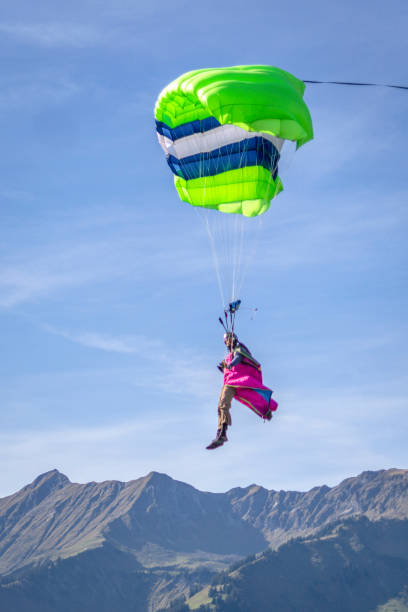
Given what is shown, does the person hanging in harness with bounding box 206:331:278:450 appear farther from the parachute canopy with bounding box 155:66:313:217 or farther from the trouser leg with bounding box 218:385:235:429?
the parachute canopy with bounding box 155:66:313:217

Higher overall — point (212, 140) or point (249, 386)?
point (212, 140)

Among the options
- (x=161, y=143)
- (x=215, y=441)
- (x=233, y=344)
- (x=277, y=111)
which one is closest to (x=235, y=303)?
(x=233, y=344)

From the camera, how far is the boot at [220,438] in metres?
32.5

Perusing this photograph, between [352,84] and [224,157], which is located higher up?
[224,157]

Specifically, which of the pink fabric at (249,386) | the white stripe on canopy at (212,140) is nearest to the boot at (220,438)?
the pink fabric at (249,386)

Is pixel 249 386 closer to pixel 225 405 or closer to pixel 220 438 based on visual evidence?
pixel 225 405

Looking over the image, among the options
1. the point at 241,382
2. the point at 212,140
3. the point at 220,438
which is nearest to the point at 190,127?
the point at 212,140

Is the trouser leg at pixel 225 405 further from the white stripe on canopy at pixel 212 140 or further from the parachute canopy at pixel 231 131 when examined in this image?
the white stripe on canopy at pixel 212 140

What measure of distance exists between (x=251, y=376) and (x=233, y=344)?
4.75 ft

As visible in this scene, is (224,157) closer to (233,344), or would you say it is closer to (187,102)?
(187,102)

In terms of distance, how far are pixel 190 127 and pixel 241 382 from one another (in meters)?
11.8

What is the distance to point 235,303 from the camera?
3416 cm

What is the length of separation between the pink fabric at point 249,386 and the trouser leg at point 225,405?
0.22 meters

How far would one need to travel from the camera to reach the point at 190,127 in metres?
37.9
